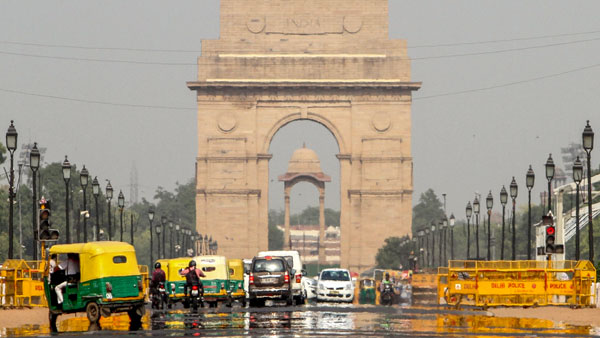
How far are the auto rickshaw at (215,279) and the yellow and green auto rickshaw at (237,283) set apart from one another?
381mm

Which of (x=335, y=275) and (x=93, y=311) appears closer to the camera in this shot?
(x=93, y=311)

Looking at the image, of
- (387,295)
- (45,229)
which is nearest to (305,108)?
(387,295)

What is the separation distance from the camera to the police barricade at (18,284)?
41.5 m

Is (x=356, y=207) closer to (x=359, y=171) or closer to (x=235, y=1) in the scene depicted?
(x=359, y=171)

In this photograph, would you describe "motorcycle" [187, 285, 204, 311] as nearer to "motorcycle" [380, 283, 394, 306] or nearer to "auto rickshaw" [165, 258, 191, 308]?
"auto rickshaw" [165, 258, 191, 308]

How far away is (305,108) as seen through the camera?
116 m

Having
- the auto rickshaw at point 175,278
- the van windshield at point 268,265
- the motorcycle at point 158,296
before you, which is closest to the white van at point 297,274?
the van windshield at point 268,265

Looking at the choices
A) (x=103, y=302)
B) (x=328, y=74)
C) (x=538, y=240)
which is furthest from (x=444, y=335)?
(x=328, y=74)

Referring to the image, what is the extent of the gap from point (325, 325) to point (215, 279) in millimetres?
17598

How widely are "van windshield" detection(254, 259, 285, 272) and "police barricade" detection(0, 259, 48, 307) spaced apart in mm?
8065

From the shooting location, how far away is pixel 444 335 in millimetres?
27844

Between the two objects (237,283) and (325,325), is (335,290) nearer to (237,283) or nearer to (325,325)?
(237,283)

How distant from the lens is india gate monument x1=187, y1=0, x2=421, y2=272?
372 ft

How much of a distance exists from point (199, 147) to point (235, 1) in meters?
13.0
